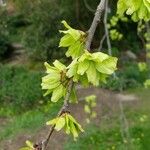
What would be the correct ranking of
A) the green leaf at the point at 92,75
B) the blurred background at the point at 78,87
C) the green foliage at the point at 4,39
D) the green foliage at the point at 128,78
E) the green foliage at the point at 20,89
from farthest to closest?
the green foliage at the point at 4,39 < the green foliage at the point at 128,78 < the green foliage at the point at 20,89 < the blurred background at the point at 78,87 < the green leaf at the point at 92,75

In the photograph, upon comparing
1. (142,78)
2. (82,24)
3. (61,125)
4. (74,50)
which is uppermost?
(74,50)

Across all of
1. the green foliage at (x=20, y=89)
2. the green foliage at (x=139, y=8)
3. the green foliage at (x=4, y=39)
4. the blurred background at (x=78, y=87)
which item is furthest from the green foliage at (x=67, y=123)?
the green foliage at (x=4, y=39)

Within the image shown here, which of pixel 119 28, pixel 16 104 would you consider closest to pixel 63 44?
pixel 16 104

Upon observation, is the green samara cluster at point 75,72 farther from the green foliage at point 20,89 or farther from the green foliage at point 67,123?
the green foliage at point 20,89

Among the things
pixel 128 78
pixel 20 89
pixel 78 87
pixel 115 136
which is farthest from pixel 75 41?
pixel 128 78

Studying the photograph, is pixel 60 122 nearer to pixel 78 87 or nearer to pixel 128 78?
pixel 78 87

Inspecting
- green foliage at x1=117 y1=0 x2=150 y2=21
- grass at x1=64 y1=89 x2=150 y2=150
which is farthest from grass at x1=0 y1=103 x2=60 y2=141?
green foliage at x1=117 y1=0 x2=150 y2=21

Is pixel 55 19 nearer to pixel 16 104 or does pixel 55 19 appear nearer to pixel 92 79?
pixel 16 104
